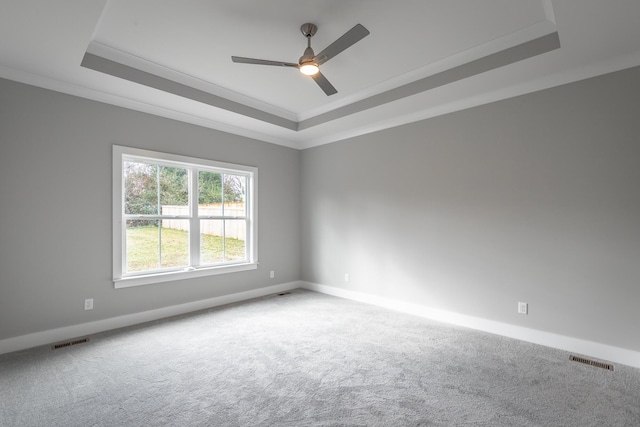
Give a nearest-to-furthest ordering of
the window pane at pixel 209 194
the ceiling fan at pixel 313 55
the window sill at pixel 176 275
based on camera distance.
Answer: the ceiling fan at pixel 313 55, the window sill at pixel 176 275, the window pane at pixel 209 194

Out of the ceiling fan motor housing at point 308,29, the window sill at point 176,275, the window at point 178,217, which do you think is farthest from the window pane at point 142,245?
the ceiling fan motor housing at point 308,29

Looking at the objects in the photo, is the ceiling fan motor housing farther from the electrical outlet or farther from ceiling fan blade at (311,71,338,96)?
the electrical outlet

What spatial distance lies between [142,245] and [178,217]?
56cm

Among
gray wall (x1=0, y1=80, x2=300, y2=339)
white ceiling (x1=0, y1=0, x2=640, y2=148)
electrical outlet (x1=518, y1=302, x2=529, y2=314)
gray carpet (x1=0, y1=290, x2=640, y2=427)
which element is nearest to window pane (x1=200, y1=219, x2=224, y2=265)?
gray wall (x1=0, y1=80, x2=300, y2=339)

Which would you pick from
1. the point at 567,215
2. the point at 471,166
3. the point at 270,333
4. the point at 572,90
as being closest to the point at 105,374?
the point at 270,333

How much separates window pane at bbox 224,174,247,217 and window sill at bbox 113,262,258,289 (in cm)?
83

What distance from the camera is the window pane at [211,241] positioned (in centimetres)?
442

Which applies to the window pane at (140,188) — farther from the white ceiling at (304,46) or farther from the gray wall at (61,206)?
the white ceiling at (304,46)

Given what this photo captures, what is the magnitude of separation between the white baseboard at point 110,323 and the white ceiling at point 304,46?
2491 millimetres

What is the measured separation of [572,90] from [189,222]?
15.3 feet

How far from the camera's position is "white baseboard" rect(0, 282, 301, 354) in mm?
2924

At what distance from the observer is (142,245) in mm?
3814

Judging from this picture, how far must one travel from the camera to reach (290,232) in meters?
5.51

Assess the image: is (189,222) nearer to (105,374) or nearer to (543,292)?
(105,374)
